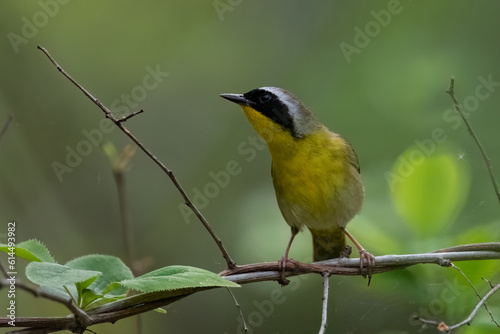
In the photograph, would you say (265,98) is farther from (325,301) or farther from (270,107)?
(325,301)

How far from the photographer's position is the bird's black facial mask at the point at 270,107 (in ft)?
11.6

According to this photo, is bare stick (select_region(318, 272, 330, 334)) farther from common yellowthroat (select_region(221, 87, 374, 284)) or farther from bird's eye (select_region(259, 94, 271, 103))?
bird's eye (select_region(259, 94, 271, 103))

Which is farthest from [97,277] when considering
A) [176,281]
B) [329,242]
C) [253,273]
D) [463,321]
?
[329,242]

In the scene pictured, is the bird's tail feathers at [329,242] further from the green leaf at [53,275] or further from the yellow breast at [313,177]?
the green leaf at [53,275]

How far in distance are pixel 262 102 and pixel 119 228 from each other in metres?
2.26

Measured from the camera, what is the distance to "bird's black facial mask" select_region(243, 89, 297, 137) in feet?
11.6

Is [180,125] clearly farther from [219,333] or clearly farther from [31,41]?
[219,333]

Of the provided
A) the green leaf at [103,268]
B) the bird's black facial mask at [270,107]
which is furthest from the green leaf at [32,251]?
the bird's black facial mask at [270,107]

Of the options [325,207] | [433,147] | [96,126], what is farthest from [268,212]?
[96,126]

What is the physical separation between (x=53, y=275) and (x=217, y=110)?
4.20 metres

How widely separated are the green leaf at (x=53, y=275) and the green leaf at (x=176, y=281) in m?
0.12

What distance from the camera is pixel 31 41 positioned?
5.14m

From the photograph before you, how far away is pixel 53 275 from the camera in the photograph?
1762 mm

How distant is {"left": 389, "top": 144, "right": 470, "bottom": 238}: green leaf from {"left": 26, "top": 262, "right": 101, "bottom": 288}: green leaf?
1301 mm
